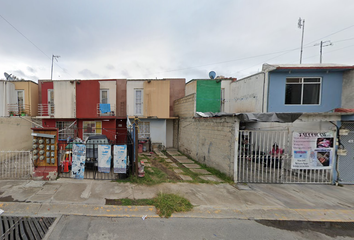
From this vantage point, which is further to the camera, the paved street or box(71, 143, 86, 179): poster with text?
box(71, 143, 86, 179): poster with text

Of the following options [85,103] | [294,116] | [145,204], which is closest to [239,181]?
[294,116]

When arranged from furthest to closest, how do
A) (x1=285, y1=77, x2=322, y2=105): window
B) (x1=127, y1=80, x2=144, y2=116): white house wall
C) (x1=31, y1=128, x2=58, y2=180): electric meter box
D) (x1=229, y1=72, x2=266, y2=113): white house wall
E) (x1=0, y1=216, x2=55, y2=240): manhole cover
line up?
1. (x1=127, y1=80, x2=144, y2=116): white house wall
2. (x1=229, y1=72, x2=266, y2=113): white house wall
3. (x1=285, y1=77, x2=322, y2=105): window
4. (x1=31, y1=128, x2=58, y2=180): electric meter box
5. (x1=0, y1=216, x2=55, y2=240): manhole cover

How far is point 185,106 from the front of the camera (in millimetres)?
11641

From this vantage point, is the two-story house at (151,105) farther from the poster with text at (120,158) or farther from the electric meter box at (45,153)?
the poster with text at (120,158)

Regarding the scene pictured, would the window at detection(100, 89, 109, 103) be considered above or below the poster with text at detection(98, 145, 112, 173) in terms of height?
above

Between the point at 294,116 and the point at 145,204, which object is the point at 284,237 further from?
the point at 294,116

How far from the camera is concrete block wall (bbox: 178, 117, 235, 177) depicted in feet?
21.0

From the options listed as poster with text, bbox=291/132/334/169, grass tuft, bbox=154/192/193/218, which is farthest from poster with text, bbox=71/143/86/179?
poster with text, bbox=291/132/334/169

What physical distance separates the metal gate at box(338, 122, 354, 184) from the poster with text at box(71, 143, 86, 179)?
10.8 meters

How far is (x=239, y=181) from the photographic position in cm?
618

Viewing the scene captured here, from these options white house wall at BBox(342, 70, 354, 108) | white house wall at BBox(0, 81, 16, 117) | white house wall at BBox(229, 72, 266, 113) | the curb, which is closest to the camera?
the curb

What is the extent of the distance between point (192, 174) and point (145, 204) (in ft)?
10.7

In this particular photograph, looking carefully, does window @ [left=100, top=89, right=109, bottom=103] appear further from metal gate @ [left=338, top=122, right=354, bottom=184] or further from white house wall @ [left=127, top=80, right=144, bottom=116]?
metal gate @ [left=338, top=122, right=354, bottom=184]

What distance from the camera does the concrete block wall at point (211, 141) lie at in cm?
641
